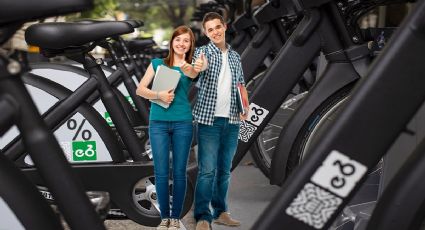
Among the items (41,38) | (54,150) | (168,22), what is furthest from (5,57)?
(168,22)

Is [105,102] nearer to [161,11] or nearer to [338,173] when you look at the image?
[338,173]

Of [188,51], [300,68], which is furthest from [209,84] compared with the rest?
[300,68]

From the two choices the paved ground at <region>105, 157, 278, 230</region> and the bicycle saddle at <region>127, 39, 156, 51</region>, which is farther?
the bicycle saddle at <region>127, 39, 156, 51</region>

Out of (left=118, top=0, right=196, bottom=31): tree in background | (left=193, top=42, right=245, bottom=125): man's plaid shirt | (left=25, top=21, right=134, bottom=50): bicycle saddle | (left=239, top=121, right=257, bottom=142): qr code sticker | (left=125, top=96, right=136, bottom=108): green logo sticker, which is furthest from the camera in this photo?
(left=118, top=0, right=196, bottom=31): tree in background

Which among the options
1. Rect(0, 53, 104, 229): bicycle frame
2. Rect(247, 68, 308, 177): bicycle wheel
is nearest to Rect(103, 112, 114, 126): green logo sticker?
Rect(247, 68, 308, 177): bicycle wheel

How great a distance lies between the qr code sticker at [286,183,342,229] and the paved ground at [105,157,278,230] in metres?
1.58

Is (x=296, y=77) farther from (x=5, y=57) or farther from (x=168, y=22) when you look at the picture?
(x=168, y=22)

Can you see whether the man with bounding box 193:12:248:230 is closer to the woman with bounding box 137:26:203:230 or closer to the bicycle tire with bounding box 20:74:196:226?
the woman with bounding box 137:26:203:230

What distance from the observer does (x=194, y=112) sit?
10.1 ft

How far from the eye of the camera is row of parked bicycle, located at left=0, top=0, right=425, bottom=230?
1.51m

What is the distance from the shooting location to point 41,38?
2.78 m

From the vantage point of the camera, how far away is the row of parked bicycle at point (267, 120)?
1514 millimetres

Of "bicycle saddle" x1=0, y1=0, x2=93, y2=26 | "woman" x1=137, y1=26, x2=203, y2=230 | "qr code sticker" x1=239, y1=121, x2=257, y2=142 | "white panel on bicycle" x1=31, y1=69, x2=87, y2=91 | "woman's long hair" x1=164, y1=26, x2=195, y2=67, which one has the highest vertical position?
"bicycle saddle" x1=0, y1=0, x2=93, y2=26

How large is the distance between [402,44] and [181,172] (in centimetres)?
173
